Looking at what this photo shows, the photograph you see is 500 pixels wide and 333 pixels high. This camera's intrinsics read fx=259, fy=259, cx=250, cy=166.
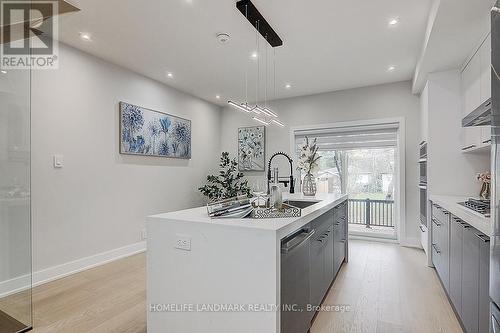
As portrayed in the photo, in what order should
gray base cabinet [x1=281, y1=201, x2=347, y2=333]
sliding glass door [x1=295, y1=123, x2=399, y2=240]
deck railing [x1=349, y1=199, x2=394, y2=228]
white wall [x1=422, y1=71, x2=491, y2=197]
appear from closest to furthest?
gray base cabinet [x1=281, y1=201, x2=347, y2=333] → white wall [x1=422, y1=71, x2=491, y2=197] → sliding glass door [x1=295, y1=123, x2=399, y2=240] → deck railing [x1=349, y1=199, x2=394, y2=228]

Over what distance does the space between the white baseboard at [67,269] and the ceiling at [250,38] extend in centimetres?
265

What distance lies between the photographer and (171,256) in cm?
157

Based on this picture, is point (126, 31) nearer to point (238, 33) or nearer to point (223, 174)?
point (238, 33)

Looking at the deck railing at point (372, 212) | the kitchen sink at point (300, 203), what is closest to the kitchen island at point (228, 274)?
the kitchen sink at point (300, 203)

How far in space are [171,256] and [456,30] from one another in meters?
3.11

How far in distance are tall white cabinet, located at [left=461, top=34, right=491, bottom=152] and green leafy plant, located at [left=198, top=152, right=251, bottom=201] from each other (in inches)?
137

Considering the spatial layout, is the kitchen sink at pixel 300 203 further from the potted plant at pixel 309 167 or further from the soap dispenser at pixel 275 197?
the soap dispenser at pixel 275 197

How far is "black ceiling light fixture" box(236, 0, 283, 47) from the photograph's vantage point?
7.75 feet

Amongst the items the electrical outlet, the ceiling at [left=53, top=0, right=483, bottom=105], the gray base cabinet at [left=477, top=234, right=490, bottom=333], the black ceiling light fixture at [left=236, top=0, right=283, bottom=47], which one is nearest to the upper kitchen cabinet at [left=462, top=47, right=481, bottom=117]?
the ceiling at [left=53, top=0, right=483, bottom=105]

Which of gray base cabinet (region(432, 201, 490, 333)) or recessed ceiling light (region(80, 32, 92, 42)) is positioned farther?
recessed ceiling light (region(80, 32, 92, 42))

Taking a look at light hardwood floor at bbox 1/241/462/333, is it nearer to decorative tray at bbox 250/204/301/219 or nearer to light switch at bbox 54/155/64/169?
decorative tray at bbox 250/204/301/219

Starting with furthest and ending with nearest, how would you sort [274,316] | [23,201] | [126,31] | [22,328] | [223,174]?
[223,174] → [126,31] → [23,201] → [22,328] → [274,316]

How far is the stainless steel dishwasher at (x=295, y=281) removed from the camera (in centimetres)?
138

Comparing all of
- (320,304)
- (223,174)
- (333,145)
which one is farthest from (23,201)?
(333,145)
